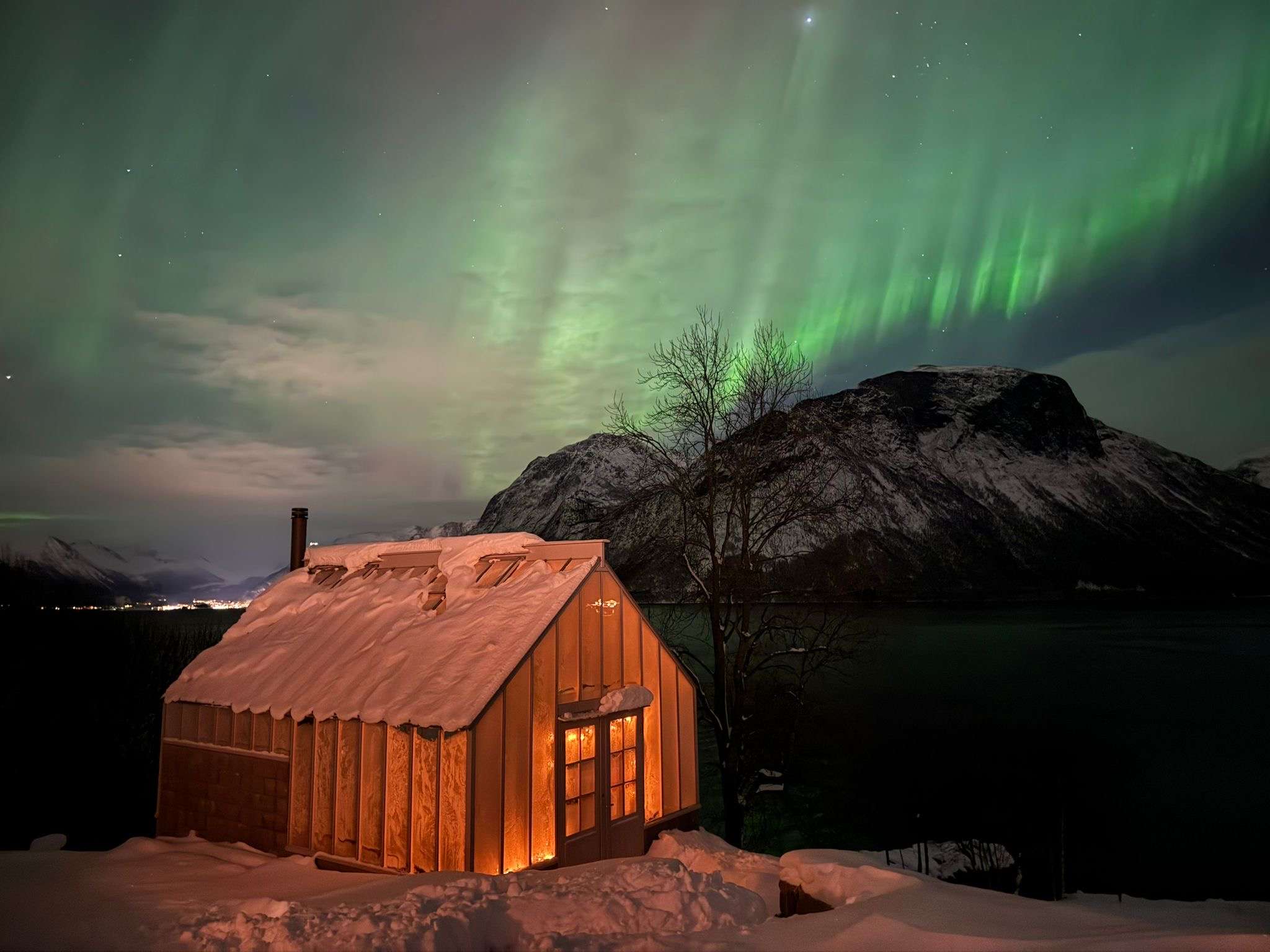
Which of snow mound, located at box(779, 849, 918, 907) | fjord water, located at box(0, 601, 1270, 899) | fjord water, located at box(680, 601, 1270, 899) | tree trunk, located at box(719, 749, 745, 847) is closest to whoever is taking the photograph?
snow mound, located at box(779, 849, 918, 907)

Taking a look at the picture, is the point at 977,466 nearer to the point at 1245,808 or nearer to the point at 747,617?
the point at 1245,808

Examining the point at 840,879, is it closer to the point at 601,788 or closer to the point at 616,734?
the point at 601,788

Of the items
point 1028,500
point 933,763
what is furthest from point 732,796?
point 1028,500

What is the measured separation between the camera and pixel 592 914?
20.5 ft

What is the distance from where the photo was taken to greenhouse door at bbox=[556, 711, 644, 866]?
30.1 ft

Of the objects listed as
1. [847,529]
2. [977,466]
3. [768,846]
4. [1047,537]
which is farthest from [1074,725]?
[977,466]

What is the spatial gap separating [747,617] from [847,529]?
3.12 metres

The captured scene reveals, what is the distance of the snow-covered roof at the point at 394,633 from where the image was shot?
8898mm

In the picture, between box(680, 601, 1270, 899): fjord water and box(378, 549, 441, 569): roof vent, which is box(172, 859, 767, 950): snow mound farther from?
box(680, 601, 1270, 899): fjord water

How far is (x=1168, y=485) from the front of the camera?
16525 cm

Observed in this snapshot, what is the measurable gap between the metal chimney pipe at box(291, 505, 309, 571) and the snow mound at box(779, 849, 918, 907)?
37.5 feet

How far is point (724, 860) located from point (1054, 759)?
31923 mm

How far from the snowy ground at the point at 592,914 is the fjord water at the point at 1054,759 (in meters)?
4.56

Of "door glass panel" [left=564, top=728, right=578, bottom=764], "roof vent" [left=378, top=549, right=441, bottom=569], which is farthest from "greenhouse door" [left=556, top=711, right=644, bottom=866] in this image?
"roof vent" [left=378, top=549, right=441, bottom=569]
